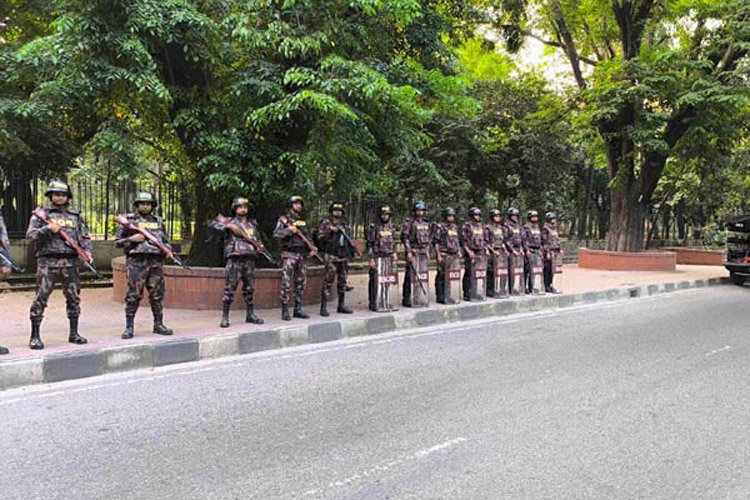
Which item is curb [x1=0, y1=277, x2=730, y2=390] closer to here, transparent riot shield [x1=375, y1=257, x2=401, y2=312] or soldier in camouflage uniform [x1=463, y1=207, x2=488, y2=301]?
transparent riot shield [x1=375, y1=257, x2=401, y2=312]

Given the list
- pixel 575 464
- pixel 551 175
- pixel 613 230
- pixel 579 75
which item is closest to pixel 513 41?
pixel 579 75

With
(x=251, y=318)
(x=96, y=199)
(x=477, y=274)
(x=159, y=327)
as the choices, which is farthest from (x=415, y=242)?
(x=96, y=199)

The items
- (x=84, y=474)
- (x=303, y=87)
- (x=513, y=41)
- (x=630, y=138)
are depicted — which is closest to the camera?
(x=84, y=474)

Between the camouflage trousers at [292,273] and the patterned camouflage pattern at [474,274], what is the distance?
12.3 ft

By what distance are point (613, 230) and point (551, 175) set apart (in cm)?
302

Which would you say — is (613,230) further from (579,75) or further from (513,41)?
(513,41)

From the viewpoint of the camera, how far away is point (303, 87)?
8.16 m

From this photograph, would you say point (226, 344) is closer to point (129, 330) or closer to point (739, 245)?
point (129, 330)

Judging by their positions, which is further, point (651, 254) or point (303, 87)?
point (651, 254)

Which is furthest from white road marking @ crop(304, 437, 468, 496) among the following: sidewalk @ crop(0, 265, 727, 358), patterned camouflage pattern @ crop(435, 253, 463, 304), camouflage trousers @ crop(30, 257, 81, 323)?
patterned camouflage pattern @ crop(435, 253, 463, 304)

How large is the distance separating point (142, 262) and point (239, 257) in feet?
4.18

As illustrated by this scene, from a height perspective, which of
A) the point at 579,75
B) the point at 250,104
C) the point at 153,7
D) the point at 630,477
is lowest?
the point at 630,477

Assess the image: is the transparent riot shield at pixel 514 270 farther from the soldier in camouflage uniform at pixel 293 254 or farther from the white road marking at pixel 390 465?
the white road marking at pixel 390 465

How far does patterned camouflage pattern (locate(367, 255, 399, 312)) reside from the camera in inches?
363
